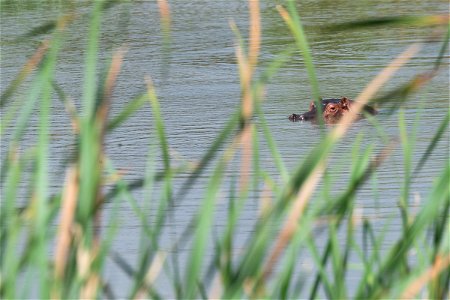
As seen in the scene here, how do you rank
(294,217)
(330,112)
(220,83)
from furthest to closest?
(220,83) → (330,112) → (294,217)

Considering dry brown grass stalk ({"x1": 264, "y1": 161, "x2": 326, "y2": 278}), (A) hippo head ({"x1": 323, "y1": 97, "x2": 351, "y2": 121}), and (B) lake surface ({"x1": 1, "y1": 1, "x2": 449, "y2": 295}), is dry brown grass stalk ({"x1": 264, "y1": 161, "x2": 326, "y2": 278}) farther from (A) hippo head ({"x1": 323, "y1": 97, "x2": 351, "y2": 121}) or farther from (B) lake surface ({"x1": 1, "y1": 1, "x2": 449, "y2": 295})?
(A) hippo head ({"x1": 323, "y1": 97, "x2": 351, "y2": 121})

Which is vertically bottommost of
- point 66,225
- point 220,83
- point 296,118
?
point 66,225

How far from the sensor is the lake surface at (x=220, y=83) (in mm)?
5520

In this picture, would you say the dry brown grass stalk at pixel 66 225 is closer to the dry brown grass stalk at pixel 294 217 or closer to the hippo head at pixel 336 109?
the dry brown grass stalk at pixel 294 217

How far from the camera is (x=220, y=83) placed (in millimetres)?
10039

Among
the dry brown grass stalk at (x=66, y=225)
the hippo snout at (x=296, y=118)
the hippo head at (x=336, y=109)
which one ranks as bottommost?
the dry brown grass stalk at (x=66, y=225)

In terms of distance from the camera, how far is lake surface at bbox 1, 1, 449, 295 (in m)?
5.52

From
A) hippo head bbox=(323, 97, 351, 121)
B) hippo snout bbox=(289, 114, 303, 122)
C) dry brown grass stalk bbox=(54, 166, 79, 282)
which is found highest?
hippo head bbox=(323, 97, 351, 121)

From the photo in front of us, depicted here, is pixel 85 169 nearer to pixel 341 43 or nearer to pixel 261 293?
pixel 261 293

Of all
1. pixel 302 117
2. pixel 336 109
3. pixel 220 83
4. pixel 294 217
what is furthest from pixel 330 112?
pixel 294 217

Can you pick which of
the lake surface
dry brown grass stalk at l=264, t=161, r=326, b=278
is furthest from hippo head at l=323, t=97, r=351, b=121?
dry brown grass stalk at l=264, t=161, r=326, b=278

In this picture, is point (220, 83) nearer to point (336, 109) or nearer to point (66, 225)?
point (336, 109)

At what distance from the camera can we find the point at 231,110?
8672mm

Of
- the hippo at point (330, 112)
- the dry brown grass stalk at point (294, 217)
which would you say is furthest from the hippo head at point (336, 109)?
the dry brown grass stalk at point (294, 217)
